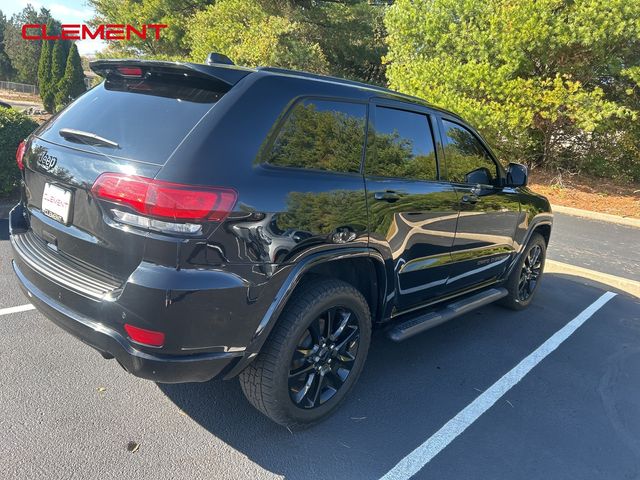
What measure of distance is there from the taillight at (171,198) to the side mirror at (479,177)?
2.30m

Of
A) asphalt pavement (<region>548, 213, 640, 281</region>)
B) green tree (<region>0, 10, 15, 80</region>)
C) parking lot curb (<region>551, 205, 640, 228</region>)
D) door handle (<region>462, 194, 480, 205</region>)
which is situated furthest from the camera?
green tree (<region>0, 10, 15, 80</region>)

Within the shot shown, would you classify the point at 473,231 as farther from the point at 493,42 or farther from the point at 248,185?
the point at 493,42

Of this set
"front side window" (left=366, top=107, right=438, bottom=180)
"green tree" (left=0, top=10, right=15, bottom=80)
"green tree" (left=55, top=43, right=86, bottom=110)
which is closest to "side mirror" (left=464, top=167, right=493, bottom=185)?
"front side window" (left=366, top=107, right=438, bottom=180)

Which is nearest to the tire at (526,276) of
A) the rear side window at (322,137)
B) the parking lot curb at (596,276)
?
the parking lot curb at (596,276)

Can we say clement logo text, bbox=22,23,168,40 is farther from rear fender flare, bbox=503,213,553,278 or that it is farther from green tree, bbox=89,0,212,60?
rear fender flare, bbox=503,213,553,278

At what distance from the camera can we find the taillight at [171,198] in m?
2.05

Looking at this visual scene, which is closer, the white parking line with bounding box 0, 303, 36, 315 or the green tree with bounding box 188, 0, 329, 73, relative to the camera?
the white parking line with bounding box 0, 303, 36, 315

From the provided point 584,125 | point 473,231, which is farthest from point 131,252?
point 584,125

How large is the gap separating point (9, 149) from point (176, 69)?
5152 millimetres

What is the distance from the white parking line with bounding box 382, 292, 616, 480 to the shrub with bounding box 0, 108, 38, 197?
19.8 feet

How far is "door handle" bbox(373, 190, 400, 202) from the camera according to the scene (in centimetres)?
287

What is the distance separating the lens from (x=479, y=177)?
3.92 m

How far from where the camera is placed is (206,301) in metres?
2.12

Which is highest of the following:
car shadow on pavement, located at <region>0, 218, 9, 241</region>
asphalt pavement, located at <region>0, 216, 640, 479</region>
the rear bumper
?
the rear bumper
